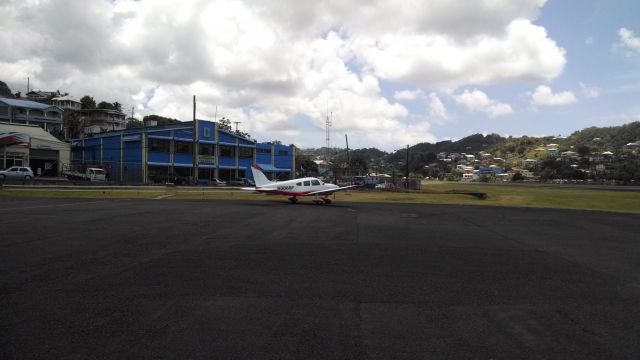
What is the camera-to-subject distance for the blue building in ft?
211

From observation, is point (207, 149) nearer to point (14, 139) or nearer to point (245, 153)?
point (245, 153)

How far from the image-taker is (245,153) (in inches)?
3191

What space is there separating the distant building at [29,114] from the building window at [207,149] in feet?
105

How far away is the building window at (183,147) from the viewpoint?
6919 cm

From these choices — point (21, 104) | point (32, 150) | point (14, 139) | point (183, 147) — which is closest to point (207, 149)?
point (183, 147)

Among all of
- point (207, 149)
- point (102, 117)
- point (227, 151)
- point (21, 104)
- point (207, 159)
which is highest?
point (102, 117)

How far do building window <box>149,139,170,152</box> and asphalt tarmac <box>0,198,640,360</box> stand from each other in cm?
5307

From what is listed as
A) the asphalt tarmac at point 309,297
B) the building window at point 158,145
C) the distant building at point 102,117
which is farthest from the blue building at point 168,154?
the asphalt tarmac at point 309,297

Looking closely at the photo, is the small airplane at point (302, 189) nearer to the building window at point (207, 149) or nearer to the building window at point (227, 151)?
the building window at point (207, 149)

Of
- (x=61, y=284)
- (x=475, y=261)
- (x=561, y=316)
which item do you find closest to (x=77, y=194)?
(x=61, y=284)

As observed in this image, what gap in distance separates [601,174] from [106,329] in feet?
367

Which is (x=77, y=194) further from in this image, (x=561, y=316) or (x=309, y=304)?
(x=561, y=316)

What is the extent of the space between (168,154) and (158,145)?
2103mm

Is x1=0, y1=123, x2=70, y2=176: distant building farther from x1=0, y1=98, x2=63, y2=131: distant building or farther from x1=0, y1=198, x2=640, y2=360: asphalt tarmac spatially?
x1=0, y1=198, x2=640, y2=360: asphalt tarmac
